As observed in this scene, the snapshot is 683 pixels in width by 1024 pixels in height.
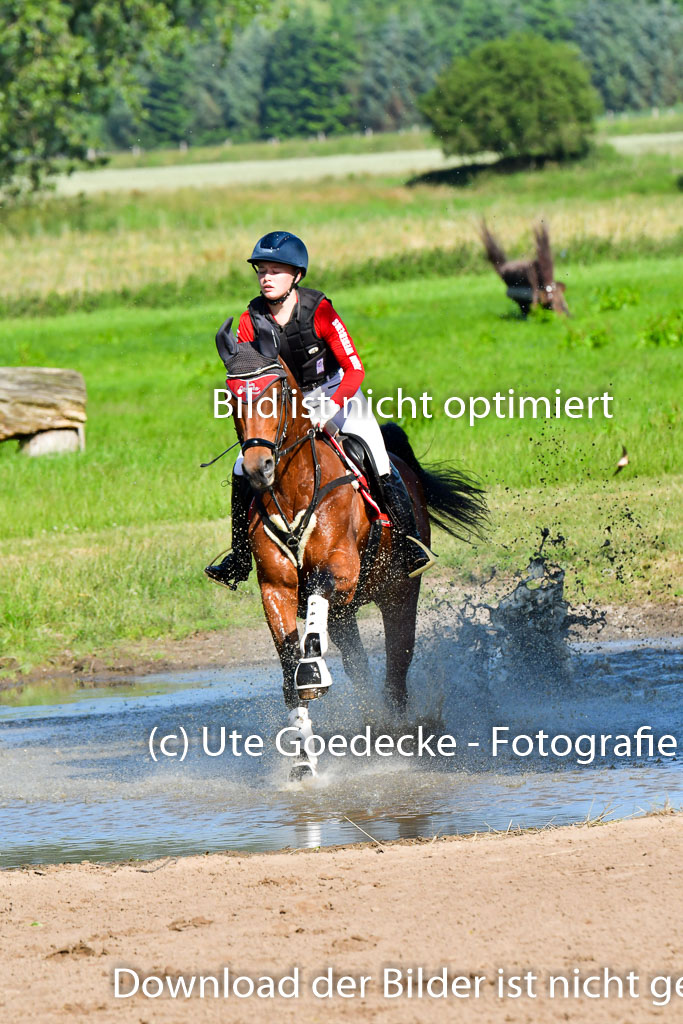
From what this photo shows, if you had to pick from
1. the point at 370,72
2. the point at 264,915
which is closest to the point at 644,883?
the point at 264,915

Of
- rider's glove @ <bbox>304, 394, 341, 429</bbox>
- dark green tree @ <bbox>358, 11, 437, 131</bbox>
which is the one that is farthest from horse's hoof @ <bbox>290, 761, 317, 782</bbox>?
dark green tree @ <bbox>358, 11, 437, 131</bbox>

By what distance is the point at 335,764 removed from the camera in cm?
784

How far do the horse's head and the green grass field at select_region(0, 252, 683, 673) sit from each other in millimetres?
4706

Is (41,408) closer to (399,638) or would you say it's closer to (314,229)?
(399,638)

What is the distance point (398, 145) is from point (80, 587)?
296 feet

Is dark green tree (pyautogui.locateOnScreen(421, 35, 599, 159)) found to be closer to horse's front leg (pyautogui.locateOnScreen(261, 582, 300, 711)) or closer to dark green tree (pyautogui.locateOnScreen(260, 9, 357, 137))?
dark green tree (pyautogui.locateOnScreen(260, 9, 357, 137))

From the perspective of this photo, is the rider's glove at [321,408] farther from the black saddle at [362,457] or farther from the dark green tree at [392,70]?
the dark green tree at [392,70]

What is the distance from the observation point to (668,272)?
29.4 metres

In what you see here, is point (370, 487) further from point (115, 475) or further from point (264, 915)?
point (115, 475)

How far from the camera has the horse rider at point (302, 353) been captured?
23.3 feet

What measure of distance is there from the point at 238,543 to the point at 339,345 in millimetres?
1304

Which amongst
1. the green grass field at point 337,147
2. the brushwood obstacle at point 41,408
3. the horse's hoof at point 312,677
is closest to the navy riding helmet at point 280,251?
the horse's hoof at point 312,677

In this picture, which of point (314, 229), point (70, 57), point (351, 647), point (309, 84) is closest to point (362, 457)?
point (351, 647)

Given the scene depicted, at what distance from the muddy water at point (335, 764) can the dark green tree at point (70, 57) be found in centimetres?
3640
